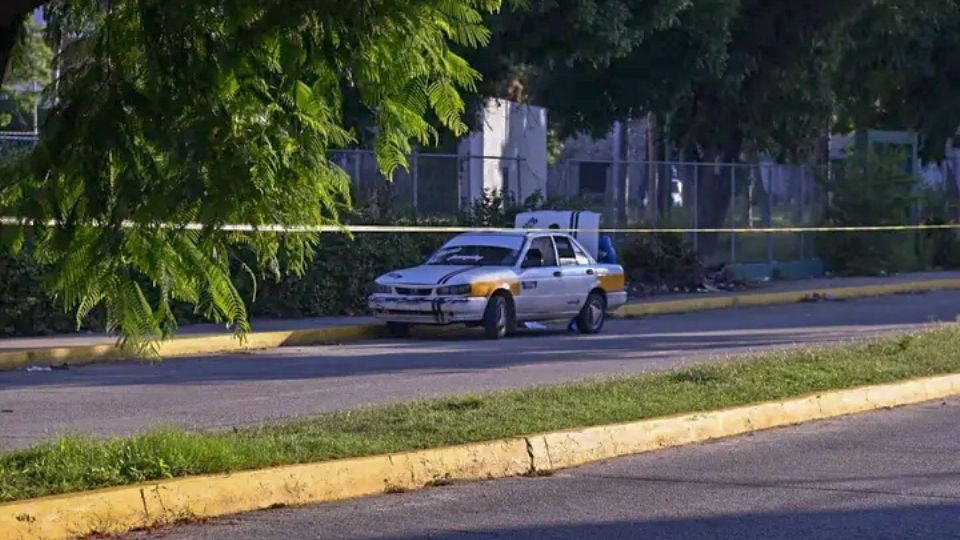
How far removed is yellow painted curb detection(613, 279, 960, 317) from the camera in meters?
28.7

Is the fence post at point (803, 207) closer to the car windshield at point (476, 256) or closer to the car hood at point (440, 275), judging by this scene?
the car windshield at point (476, 256)

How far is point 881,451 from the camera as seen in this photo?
11922mm

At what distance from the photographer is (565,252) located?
2394cm

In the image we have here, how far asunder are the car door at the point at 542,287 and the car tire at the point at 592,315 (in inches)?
21.3

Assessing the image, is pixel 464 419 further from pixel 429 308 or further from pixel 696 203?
pixel 696 203

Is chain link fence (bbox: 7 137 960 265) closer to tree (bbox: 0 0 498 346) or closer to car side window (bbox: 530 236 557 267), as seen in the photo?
car side window (bbox: 530 236 557 267)

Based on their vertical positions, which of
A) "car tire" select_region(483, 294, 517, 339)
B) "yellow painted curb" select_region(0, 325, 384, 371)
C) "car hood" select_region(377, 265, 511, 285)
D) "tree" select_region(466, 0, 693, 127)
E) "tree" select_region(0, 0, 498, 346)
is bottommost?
"yellow painted curb" select_region(0, 325, 384, 371)

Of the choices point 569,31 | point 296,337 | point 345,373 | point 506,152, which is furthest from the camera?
point 506,152

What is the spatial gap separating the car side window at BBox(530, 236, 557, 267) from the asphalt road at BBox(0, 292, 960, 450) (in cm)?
113

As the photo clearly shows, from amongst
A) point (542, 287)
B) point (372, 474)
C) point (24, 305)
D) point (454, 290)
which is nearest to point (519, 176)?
point (542, 287)

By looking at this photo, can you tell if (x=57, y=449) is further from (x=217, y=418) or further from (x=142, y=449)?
(x=217, y=418)

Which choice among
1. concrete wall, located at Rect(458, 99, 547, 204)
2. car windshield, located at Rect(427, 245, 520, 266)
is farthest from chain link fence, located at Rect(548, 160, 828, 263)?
car windshield, located at Rect(427, 245, 520, 266)

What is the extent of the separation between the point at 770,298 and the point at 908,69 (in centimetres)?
1447

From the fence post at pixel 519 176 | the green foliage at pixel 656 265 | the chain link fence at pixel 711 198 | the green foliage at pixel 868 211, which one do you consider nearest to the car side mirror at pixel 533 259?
the chain link fence at pixel 711 198
